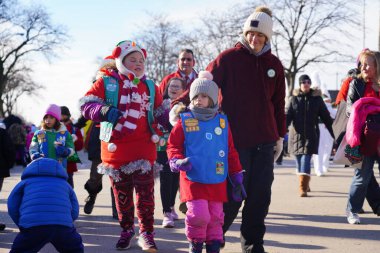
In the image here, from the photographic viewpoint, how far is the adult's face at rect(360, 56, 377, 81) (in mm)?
6633

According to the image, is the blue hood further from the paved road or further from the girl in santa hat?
the paved road

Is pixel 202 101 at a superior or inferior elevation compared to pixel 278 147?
superior

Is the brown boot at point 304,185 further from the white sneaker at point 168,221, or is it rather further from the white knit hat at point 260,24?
the white knit hat at point 260,24

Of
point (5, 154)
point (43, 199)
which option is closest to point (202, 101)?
point (43, 199)

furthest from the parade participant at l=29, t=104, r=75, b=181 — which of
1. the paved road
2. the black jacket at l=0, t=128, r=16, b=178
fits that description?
the paved road

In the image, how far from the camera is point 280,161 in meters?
18.9

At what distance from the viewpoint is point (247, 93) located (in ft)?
16.4

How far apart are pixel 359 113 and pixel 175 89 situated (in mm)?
2204

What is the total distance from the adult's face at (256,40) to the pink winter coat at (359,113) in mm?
2022

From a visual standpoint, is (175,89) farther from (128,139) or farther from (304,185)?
(304,185)

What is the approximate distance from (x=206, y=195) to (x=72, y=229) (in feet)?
3.61

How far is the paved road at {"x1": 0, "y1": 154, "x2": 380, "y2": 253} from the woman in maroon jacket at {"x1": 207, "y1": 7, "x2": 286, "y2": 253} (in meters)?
0.53

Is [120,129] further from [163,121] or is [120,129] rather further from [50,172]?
[50,172]

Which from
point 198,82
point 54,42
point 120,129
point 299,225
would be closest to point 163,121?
point 120,129
